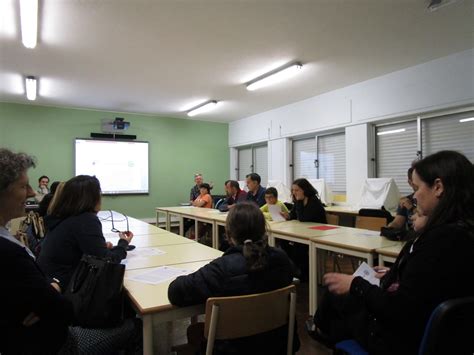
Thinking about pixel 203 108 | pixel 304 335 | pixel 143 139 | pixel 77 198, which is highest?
pixel 203 108

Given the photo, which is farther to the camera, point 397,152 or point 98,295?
point 397,152

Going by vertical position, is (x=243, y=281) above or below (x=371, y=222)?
above

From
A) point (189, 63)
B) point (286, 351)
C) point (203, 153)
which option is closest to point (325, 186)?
point (189, 63)

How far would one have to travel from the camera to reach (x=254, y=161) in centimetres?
825

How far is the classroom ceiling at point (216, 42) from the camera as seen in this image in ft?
10.0

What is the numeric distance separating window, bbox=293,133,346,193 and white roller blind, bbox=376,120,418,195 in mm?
743

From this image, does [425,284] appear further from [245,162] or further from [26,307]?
[245,162]

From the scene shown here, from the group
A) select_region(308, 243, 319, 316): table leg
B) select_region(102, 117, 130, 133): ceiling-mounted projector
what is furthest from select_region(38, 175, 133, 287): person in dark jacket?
select_region(102, 117, 130, 133): ceiling-mounted projector

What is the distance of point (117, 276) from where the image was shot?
1433 millimetres

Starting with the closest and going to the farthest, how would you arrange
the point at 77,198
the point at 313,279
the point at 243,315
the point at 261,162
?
the point at 243,315
the point at 77,198
the point at 313,279
the point at 261,162

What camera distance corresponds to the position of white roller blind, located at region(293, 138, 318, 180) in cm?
662

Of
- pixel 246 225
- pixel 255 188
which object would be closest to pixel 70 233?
pixel 246 225

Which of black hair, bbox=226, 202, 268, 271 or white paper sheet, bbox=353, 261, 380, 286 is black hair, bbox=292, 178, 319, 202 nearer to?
white paper sheet, bbox=353, 261, 380, 286

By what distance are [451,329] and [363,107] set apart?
4.78 meters
